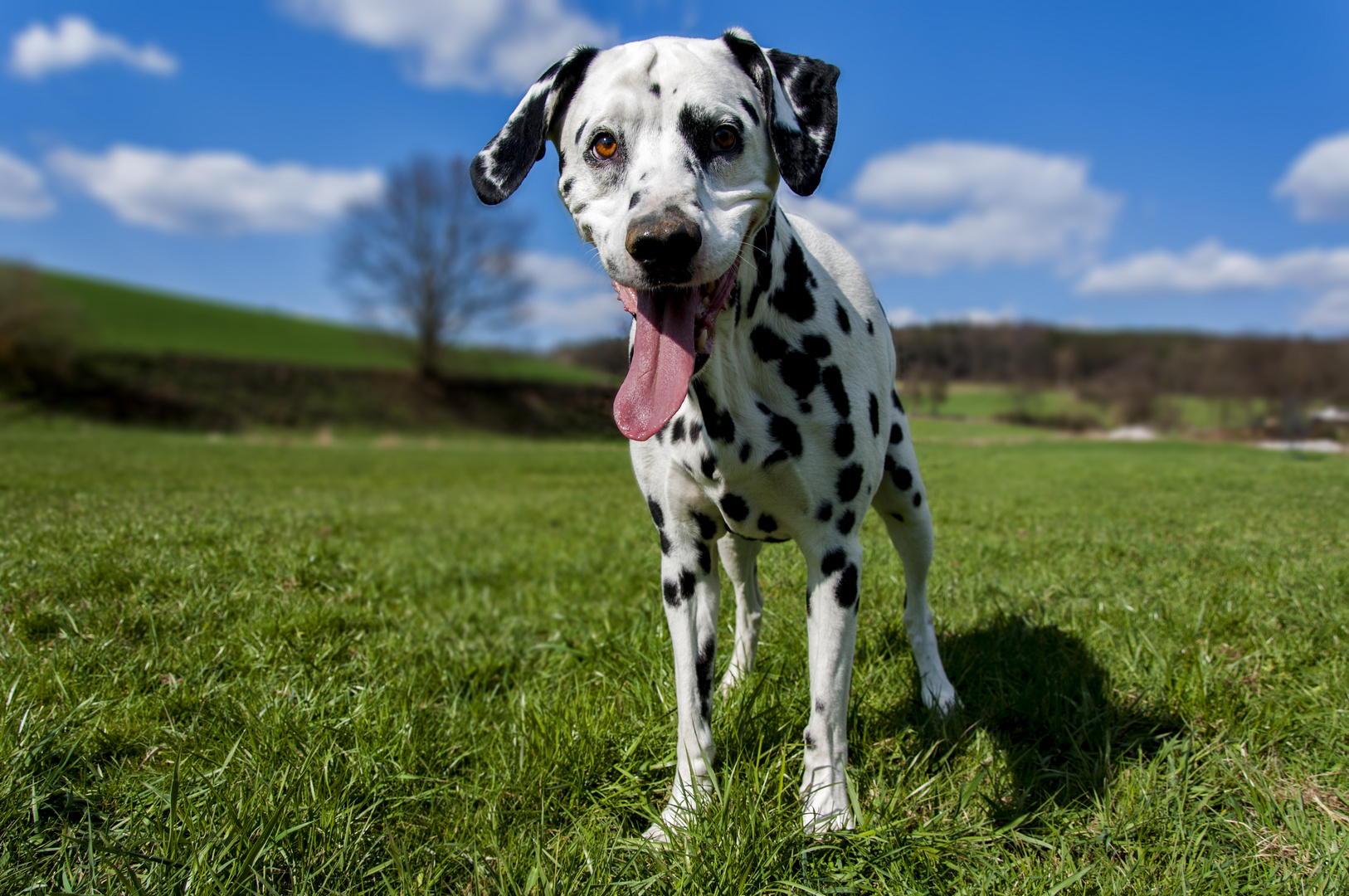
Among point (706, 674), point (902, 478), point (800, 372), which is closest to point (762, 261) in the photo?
point (800, 372)

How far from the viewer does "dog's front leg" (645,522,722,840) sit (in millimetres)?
2926

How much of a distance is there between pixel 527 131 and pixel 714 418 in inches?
51.0

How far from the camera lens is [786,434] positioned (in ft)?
9.29

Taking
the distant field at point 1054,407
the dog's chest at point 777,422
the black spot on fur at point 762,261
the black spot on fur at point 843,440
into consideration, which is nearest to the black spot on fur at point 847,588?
the dog's chest at point 777,422

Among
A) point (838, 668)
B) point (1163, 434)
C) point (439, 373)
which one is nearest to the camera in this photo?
point (838, 668)

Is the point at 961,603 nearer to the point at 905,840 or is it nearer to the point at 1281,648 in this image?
the point at 1281,648

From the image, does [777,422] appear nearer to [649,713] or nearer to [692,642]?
[692,642]

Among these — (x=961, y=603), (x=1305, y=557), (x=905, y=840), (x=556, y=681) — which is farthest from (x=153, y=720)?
(x=1305, y=557)

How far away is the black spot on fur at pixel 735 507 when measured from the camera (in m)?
2.86

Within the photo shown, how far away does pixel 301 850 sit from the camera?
2641 millimetres

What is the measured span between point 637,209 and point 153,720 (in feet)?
9.96

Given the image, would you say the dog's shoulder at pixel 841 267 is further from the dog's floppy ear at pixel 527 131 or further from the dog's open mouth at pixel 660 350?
the dog's floppy ear at pixel 527 131

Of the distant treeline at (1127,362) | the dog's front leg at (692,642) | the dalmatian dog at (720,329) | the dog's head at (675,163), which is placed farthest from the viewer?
the distant treeline at (1127,362)

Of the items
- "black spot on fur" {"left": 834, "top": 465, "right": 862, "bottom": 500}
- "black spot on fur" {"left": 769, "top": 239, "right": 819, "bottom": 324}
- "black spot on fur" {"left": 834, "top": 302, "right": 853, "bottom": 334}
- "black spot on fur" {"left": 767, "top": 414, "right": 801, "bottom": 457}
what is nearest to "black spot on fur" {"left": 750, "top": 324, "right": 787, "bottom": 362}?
"black spot on fur" {"left": 769, "top": 239, "right": 819, "bottom": 324}
